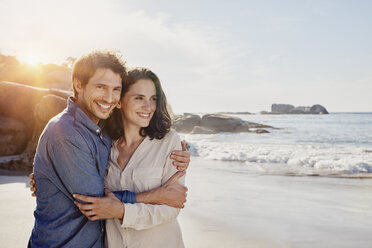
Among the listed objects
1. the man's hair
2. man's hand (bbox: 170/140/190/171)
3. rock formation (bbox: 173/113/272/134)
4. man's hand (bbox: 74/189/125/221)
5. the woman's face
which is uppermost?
the man's hair

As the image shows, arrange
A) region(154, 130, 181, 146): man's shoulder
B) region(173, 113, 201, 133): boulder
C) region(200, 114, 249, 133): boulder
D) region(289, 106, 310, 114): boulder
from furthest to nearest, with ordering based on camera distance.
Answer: region(289, 106, 310, 114): boulder, region(173, 113, 201, 133): boulder, region(200, 114, 249, 133): boulder, region(154, 130, 181, 146): man's shoulder

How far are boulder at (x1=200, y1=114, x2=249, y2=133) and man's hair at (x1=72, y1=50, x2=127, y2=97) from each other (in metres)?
27.8

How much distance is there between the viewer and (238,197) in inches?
241

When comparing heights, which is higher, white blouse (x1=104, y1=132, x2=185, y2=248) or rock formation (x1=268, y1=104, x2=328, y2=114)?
rock formation (x1=268, y1=104, x2=328, y2=114)

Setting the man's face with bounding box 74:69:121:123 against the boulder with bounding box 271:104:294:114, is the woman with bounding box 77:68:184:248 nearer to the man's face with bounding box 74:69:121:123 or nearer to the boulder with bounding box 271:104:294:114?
the man's face with bounding box 74:69:121:123

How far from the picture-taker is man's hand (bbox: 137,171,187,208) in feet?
7.70

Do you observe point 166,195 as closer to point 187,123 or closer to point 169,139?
point 169,139

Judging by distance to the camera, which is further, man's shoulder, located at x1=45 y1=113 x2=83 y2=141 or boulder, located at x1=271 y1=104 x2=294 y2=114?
boulder, located at x1=271 y1=104 x2=294 y2=114

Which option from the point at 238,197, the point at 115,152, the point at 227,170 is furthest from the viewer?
the point at 227,170

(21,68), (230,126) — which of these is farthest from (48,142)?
(230,126)

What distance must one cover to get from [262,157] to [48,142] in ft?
33.9

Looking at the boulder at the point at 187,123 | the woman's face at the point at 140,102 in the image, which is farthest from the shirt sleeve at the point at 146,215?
the boulder at the point at 187,123

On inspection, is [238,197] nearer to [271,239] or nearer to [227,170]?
[271,239]

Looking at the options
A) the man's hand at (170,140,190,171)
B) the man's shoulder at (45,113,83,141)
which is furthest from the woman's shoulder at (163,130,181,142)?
the man's shoulder at (45,113,83,141)
